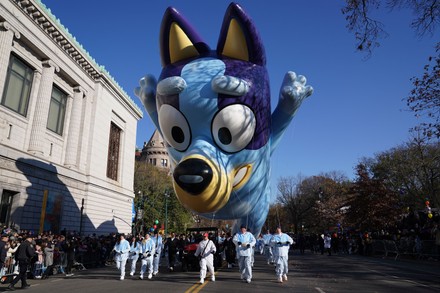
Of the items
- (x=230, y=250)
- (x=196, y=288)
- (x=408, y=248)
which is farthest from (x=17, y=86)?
(x=408, y=248)

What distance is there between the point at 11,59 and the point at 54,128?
6535 millimetres

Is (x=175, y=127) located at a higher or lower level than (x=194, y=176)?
higher

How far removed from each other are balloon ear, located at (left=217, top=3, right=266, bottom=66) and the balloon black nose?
295cm

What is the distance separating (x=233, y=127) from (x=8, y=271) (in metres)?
9.71

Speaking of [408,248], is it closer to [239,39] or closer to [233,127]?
[233,127]

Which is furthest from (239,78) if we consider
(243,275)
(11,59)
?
(11,59)

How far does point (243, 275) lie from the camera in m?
10.6

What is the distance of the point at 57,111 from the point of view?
27047mm

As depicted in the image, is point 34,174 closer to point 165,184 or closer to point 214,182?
point 214,182

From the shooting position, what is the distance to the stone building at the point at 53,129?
67.2ft

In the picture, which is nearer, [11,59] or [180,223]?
[11,59]

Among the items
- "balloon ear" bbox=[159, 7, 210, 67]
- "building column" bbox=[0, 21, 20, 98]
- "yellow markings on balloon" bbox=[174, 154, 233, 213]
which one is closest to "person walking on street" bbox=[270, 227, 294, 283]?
"yellow markings on balloon" bbox=[174, 154, 233, 213]

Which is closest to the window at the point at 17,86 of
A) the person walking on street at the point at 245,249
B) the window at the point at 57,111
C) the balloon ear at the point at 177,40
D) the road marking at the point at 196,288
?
the window at the point at 57,111

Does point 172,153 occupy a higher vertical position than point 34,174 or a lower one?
lower
